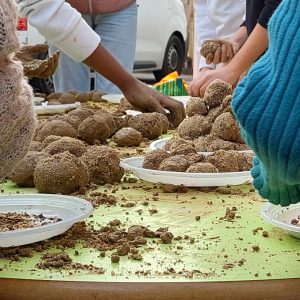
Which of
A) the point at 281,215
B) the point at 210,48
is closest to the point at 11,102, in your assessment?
the point at 281,215

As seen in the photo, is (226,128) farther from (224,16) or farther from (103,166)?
(224,16)

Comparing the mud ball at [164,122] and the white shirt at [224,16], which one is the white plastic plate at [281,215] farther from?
the white shirt at [224,16]

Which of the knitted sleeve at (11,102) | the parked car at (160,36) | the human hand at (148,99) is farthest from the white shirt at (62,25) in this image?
the parked car at (160,36)

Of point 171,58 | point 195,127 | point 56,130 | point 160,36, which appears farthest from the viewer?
point 171,58

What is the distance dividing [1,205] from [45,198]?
0.36 ft

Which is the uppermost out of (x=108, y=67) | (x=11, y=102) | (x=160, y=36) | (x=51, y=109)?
(x=11, y=102)

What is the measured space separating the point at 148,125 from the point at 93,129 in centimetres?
31

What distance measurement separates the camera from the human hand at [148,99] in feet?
8.54

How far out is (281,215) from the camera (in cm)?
111

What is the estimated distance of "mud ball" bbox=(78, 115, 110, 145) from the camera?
2023mm

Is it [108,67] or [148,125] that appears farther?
[108,67]

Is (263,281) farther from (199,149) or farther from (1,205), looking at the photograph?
(199,149)

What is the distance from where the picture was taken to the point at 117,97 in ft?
11.5

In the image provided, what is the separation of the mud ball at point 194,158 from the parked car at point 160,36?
706 centimetres
